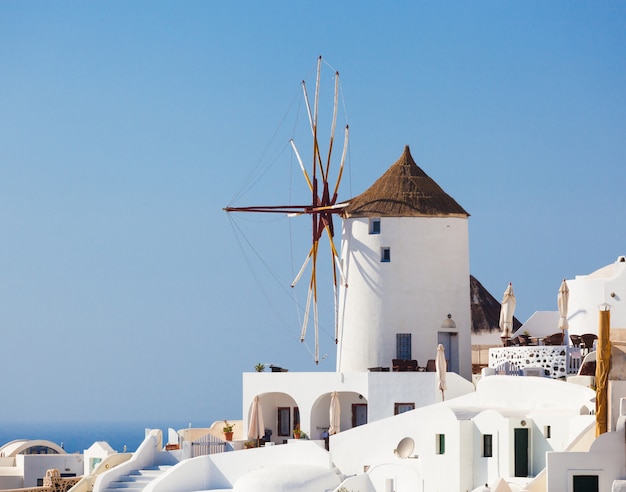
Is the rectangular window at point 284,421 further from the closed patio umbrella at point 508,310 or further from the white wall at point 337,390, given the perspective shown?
the closed patio umbrella at point 508,310

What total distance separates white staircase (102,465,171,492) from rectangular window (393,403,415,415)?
638cm

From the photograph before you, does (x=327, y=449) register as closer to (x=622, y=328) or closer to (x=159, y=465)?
(x=159, y=465)

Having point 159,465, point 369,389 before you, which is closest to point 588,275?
point 369,389

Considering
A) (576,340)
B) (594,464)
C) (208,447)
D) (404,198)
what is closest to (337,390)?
(208,447)

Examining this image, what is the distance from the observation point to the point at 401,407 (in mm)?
44125

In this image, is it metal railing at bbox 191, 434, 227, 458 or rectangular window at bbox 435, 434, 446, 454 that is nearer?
rectangular window at bbox 435, 434, 446, 454

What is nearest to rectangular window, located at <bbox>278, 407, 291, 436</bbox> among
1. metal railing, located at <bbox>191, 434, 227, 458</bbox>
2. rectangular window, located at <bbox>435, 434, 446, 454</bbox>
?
metal railing, located at <bbox>191, 434, 227, 458</bbox>

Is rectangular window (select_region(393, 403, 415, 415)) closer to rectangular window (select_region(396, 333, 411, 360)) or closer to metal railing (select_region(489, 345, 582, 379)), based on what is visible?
rectangular window (select_region(396, 333, 411, 360))

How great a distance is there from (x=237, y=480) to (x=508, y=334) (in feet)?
28.0

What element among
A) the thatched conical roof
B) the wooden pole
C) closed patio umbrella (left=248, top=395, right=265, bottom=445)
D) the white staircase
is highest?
the thatched conical roof

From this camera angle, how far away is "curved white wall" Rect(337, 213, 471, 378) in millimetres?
46062

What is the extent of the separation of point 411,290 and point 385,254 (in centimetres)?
130

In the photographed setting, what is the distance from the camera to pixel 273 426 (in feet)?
155

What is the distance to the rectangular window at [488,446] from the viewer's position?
3841 centimetres
